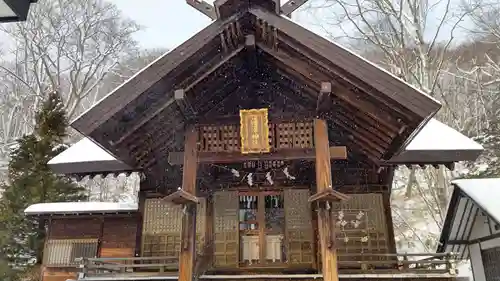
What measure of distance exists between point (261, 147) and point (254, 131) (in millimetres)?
343

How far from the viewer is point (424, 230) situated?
24.2 meters

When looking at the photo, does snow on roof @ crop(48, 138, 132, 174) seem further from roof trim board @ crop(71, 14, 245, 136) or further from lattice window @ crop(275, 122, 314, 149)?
lattice window @ crop(275, 122, 314, 149)

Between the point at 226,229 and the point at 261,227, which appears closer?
the point at 261,227

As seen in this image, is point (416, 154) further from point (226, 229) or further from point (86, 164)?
point (86, 164)

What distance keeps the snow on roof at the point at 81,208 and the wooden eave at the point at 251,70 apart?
346 cm

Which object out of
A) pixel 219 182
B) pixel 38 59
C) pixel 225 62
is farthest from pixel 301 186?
pixel 38 59

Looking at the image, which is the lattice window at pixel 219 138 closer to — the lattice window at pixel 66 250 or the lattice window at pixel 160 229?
the lattice window at pixel 160 229

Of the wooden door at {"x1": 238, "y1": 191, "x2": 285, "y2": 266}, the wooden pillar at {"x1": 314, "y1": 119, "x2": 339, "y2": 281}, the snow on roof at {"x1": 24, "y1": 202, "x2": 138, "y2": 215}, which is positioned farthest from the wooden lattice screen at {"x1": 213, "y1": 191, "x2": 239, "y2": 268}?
the wooden pillar at {"x1": 314, "y1": 119, "x2": 339, "y2": 281}

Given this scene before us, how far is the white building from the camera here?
1038 cm

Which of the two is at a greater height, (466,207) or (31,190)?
(31,190)

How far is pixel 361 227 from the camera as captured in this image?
1008cm

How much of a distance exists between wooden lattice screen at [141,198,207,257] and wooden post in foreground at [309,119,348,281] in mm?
3963

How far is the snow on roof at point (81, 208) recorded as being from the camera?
37.6 feet

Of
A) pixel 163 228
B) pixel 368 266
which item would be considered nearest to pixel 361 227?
pixel 368 266
